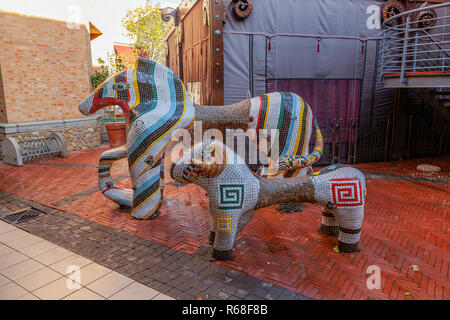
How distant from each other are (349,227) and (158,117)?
122 inches

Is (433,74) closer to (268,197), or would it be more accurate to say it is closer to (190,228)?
(268,197)

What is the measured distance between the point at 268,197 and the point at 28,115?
933 cm

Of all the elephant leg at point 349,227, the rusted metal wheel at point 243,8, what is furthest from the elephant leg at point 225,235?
the rusted metal wheel at point 243,8

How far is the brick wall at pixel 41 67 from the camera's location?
9.53m

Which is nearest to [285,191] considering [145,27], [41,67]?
[41,67]

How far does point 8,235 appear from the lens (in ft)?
16.1

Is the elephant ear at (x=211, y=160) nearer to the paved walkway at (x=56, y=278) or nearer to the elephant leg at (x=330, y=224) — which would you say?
the paved walkway at (x=56, y=278)

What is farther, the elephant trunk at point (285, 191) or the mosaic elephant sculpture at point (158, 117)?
the mosaic elephant sculpture at point (158, 117)

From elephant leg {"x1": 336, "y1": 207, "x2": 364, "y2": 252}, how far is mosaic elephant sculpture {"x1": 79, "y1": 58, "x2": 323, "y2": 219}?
109 cm

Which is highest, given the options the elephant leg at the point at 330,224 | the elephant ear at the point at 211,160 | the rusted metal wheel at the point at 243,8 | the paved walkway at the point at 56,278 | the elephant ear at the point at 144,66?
the rusted metal wheel at the point at 243,8

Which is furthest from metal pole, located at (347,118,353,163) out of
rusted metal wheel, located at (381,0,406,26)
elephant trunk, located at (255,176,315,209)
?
elephant trunk, located at (255,176,315,209)

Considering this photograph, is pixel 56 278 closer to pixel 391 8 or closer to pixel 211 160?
pixel 211 160
